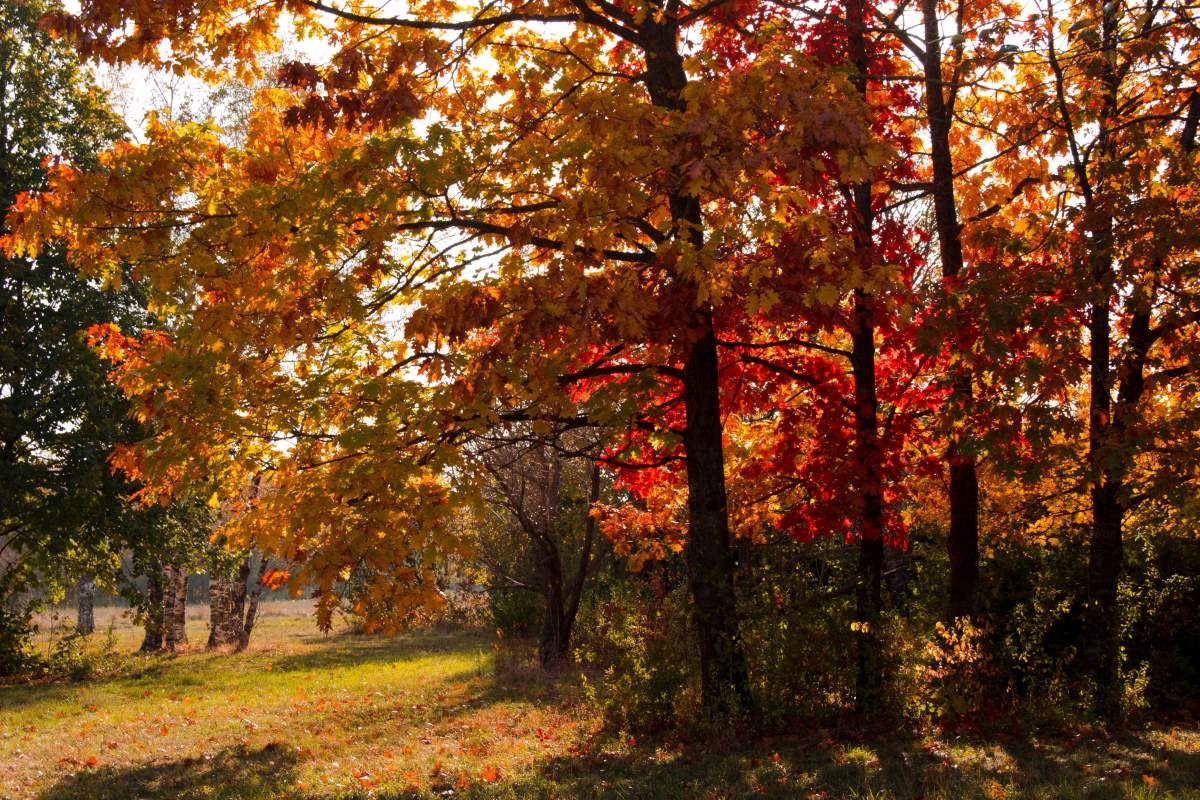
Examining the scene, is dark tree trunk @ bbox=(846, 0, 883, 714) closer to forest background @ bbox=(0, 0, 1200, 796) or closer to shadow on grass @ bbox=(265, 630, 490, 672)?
forest background @ bbox=(0, 0, 1200, 796)

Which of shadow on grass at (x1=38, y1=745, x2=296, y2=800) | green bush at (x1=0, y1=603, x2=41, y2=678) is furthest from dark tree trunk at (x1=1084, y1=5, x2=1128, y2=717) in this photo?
green bush at (x1=0, y1=603, x2=41, y2=678)

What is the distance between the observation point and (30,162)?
688 inches

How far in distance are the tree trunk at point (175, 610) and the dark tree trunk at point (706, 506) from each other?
17.1 metres

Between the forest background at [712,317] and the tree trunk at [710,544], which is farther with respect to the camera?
the tree trunk at [710,544]

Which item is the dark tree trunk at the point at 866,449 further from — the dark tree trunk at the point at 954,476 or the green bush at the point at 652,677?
the green bush at the point at 652,677

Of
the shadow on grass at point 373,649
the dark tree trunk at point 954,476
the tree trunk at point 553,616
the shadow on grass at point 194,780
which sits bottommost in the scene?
the shadow on grass at point 373,649

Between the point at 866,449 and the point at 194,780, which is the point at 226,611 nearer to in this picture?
the point at 194,780

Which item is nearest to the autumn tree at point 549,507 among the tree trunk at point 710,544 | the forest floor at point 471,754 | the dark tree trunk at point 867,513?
the forest floor at point 471,754

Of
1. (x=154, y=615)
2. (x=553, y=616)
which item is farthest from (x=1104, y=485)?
(x=154, y=615)

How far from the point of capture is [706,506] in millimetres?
8609

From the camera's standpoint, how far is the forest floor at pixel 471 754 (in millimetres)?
6723

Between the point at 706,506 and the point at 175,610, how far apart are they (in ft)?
60.9

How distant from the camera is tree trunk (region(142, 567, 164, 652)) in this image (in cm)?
1980

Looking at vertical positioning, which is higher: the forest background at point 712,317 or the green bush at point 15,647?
the forest background at point 712,317
